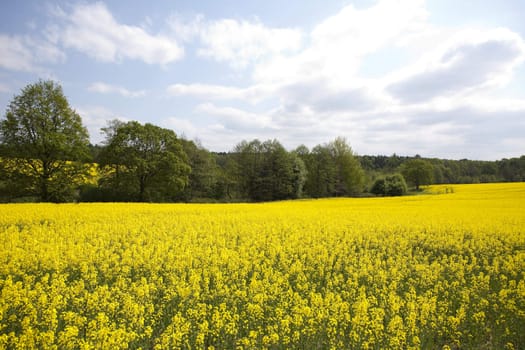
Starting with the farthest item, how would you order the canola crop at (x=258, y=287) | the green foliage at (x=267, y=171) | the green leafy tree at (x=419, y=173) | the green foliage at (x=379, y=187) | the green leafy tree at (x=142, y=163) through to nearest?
the green leafy tree at (x=419, y=173) < the green foliage at (x=379, y=187) < the green foliage at (x=267, y=171) < the green leafy tree at (x=142, y=163) < the canola crop at (x=258, y=287)

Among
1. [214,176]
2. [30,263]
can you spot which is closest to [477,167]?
[214,176]


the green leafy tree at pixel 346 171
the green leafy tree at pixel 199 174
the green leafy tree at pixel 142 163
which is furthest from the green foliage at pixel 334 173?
the green leafy tree at pixel 142 163

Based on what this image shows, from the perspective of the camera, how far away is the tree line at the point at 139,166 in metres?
27.4

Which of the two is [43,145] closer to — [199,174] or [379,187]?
[199,174]

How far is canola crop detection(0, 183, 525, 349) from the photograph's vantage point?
16.3 feet

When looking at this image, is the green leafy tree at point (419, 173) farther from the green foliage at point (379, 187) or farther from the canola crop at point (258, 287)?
the canola crop at point (258, 287)

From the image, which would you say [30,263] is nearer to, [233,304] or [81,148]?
[233,304]

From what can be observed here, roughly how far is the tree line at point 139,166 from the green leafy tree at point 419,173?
41.8ft

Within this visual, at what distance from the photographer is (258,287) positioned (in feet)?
21.9

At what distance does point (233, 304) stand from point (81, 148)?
97.6 feet

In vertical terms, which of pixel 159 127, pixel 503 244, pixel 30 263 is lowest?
pixel 503 244

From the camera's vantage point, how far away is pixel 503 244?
40.8ft

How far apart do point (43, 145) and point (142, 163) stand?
956cm

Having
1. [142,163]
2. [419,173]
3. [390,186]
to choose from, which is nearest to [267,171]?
[390,186]
